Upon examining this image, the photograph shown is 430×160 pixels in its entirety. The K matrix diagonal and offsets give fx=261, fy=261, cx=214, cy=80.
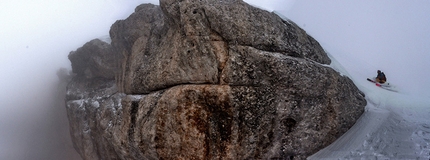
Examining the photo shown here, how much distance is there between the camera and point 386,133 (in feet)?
31.0

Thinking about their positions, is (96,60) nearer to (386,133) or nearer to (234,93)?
(234,93)

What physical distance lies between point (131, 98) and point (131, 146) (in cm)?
185

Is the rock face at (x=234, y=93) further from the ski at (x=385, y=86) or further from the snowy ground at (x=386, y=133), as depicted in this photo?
the ski at (x=385, y=86)

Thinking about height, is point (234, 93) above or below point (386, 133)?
above

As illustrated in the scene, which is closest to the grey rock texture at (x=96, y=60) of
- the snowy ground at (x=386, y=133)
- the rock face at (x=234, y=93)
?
the rock face at (x=234, y=93)

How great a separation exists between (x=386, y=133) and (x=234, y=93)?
19.6ft

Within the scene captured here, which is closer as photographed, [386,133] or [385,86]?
[386,133]

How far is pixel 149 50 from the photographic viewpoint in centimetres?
1120

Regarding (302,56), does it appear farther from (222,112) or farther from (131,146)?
(131,146)

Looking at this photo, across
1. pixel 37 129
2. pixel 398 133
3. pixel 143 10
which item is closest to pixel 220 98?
pixel 398 133

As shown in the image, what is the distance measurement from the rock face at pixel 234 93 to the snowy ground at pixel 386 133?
0.39 metres

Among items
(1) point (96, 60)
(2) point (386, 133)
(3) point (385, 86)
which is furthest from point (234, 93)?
(1) point (96, 60)

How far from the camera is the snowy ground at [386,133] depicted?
867 cm

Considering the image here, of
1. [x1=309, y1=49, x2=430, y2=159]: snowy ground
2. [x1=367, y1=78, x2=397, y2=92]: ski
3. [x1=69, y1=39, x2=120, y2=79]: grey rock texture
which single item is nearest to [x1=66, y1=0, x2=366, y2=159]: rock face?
[x1=309, y1=49, x2=430, y2=159]: snowy ground
